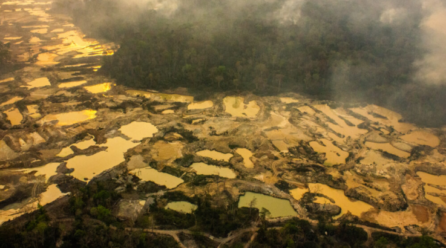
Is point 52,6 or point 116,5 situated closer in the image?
point 116,5

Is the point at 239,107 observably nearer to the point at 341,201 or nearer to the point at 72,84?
the point at 341,201

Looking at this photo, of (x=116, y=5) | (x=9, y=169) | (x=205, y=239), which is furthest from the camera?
(x=116, y=5)

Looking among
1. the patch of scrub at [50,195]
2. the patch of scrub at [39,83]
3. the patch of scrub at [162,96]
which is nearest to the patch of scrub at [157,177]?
the patch of scrub at [50,195]

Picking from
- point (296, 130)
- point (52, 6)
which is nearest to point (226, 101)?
point (296, 130)

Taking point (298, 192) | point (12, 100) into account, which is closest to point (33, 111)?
point (12, 100)

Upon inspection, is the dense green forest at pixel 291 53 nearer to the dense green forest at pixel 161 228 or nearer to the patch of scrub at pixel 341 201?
the patch of scrub at pixel 341 201

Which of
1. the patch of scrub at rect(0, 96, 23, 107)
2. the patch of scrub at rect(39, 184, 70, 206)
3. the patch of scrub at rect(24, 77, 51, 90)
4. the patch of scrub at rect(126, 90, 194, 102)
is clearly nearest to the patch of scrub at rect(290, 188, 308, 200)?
the patch of scrub at rect(39, 184, 70, 206)

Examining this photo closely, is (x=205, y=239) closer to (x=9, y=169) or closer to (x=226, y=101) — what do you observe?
(x=9, y=169)
